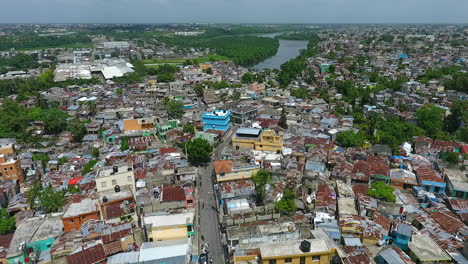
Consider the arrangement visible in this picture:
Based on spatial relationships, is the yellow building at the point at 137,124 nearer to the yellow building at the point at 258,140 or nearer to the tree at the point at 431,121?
the yellow building at the point at 258,140

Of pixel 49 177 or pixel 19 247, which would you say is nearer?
pixel 19 247

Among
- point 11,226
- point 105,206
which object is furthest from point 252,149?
point 11,226

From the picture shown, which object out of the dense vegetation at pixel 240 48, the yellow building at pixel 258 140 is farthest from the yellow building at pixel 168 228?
the dense vegetation at pixel 240 48

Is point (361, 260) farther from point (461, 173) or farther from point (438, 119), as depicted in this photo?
point (438, 119)

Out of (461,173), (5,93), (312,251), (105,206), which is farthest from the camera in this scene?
(5,93)

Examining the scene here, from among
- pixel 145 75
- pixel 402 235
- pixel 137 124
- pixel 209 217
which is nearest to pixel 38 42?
pixel 145 75

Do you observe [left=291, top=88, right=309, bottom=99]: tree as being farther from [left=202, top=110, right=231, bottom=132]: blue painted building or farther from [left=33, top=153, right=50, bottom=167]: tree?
[left=33, top=153, right=50, bottom=167]: tree
